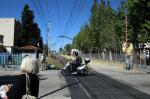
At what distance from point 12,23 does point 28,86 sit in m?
72.0

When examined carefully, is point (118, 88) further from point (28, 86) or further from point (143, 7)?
point (143, 7)

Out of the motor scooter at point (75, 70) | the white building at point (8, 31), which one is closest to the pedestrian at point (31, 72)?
the motor scooter at point (75, 70)

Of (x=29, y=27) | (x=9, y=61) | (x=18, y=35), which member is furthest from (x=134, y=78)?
(x=29, y=27)

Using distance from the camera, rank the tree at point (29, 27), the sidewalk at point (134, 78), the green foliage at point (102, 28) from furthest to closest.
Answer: the tree at point (29, 27), the green foliage at point (102, 28), the sidewalk at point (134, 78)

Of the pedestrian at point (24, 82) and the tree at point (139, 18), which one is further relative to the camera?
the tree at point (139, 18)

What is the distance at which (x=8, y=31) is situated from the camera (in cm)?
7681

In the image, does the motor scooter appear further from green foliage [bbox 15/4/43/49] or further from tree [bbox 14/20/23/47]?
green foliage [bbox 15/4/43/49]

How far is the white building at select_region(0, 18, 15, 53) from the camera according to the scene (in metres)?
75.6

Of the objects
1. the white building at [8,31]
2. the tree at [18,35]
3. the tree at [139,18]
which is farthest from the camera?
the tree at [18,35]

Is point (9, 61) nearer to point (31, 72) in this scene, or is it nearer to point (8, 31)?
point (31, 72)

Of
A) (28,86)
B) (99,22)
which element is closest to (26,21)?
(99,22)

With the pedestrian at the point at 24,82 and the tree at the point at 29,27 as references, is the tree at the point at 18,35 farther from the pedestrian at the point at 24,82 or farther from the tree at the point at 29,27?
the pedestrian at the point at 24,82

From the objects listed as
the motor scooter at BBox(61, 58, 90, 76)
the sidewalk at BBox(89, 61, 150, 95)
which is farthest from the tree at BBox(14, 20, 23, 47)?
the motor scooter at BBox(61, 58, 90, 76)

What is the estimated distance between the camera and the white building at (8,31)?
75.6m
